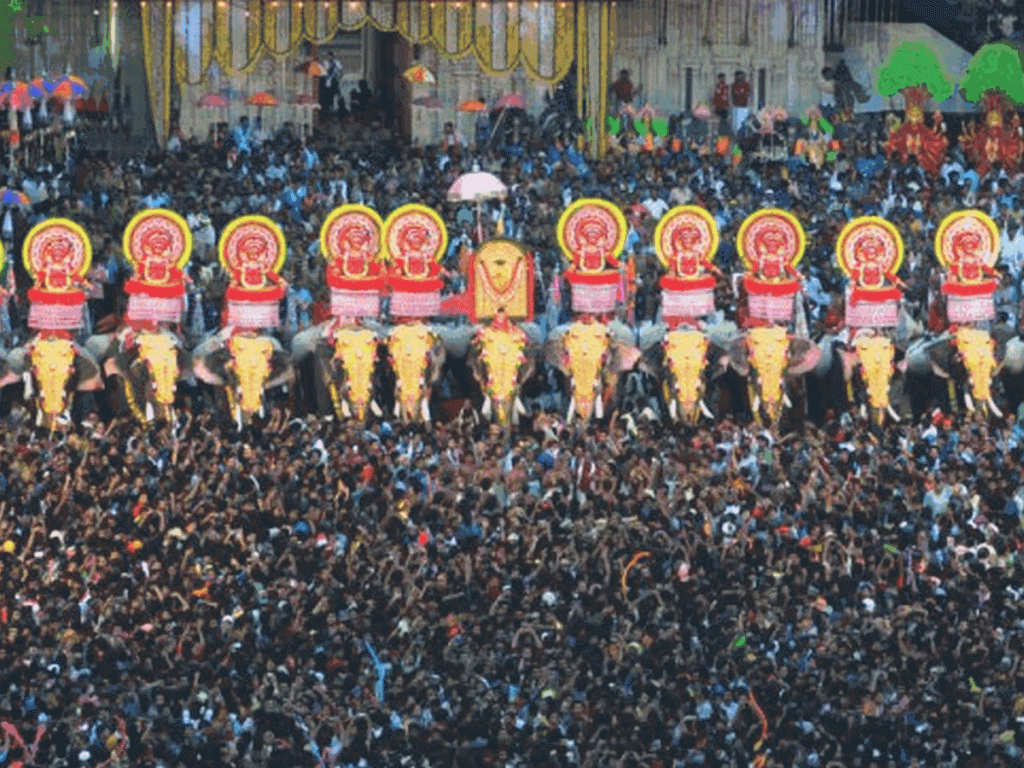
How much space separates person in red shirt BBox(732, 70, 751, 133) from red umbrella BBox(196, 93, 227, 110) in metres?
6.59

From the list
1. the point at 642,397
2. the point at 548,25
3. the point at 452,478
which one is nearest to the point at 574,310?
the point at 642,397

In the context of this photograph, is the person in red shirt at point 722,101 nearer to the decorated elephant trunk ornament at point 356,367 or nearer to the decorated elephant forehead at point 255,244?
the decorated elephant forehead at point 255,244

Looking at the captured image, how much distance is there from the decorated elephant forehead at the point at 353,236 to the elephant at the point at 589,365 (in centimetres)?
226

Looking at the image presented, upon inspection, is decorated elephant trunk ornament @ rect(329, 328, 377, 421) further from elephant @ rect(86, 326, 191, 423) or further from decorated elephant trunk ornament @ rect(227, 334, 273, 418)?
elephant @ rect(86, 326, 191, 423)

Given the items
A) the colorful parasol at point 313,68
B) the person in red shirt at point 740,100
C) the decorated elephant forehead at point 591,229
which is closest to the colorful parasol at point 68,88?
the colorful parasol at point 313,68

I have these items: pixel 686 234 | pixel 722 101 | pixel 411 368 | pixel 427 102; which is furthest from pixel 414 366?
pixel 722 101

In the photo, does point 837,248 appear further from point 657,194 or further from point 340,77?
point 340,77

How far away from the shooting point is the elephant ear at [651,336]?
6069 centimetres

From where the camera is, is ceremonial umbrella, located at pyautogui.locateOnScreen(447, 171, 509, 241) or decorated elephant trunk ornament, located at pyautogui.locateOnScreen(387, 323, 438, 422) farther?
ceremonial umbrella, located at pyautogui.locateOnScreen(447, 171, 509, 241)

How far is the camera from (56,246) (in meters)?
60.0

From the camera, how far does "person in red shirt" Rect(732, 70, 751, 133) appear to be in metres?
72.1

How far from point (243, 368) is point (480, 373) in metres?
2.53

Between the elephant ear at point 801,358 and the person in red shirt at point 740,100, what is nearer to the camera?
the elephant ear at point 801,358

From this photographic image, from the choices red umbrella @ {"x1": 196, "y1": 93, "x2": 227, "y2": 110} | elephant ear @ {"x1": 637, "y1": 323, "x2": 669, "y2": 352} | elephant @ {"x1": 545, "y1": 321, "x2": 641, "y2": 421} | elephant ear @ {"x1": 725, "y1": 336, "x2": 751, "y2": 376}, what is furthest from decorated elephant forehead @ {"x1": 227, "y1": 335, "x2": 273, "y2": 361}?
red umbrella @ {"x1": 196, "y1": 93, "x2": 227, "y2": 110}
